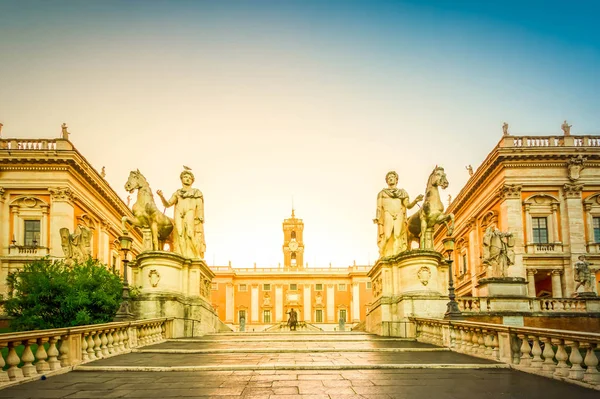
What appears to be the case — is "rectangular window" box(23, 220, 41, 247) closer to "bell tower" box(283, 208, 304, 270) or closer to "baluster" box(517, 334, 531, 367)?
"baluster" box(517, 334, 531, 367)

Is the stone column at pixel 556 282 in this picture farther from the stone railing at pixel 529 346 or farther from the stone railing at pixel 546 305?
the stone railing at pixel 529 346

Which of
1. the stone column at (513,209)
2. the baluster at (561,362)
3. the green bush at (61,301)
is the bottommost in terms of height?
the baluster at (561,362)

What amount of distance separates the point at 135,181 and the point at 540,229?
102 feet

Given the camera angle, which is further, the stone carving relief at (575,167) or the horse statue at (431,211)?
the stone carving relief at (575,167)

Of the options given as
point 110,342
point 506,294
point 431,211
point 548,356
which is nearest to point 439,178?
point 431,211

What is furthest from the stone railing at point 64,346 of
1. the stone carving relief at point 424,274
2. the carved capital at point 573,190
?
the carved capital at point 573,190

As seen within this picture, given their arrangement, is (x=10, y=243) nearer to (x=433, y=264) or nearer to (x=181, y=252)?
(x=181, y=252)

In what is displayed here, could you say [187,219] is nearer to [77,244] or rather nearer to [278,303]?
[77,244]

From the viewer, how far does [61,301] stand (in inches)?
750

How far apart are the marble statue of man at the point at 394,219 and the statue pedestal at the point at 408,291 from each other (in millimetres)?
949

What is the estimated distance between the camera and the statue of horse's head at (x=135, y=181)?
2133 cm

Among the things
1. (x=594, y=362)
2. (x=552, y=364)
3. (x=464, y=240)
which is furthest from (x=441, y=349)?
(x=464, y=240)

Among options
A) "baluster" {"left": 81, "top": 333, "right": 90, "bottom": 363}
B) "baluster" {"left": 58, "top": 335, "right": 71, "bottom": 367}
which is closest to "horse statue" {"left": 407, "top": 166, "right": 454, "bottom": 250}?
"baluster" {"left": 81, "top": 333, "right": 90, "bottom": 363}

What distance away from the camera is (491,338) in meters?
12.4
